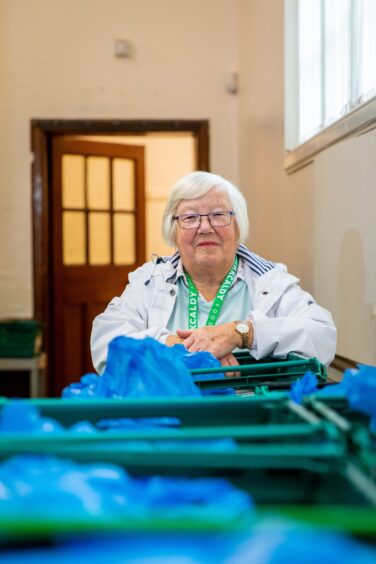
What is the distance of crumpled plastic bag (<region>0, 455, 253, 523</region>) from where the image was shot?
2.21 feet

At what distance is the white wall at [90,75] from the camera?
5281mm

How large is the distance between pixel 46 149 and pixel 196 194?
117 inches

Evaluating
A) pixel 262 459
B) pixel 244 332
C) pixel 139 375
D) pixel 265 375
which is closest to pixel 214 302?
pixel 244 332

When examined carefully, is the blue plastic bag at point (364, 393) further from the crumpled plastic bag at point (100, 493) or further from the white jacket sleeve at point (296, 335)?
the white jacket sleeve at point (296, 335)

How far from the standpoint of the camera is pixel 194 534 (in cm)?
59

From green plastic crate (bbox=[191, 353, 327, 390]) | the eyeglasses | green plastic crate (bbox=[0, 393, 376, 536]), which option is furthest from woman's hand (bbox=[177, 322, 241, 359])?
green plastic crate (bbox=[0, 393, 376, 536])

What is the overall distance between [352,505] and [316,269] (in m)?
2.59

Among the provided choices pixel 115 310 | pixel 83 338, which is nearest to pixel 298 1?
pixel 115 310

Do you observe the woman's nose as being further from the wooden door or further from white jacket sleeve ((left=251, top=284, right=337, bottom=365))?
the wooden door

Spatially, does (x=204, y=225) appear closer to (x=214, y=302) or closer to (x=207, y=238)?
(x=207, y=238)

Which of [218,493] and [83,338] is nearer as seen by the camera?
[218,493]

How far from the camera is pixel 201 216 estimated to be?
264cm

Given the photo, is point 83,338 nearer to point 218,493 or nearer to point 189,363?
point 189,363

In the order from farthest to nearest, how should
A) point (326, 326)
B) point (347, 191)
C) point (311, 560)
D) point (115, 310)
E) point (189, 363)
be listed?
1. point (347, 191)
2. point (115, 310)
3. point (326, 326)
4. point (189, 363)
5. point (311, 560)
